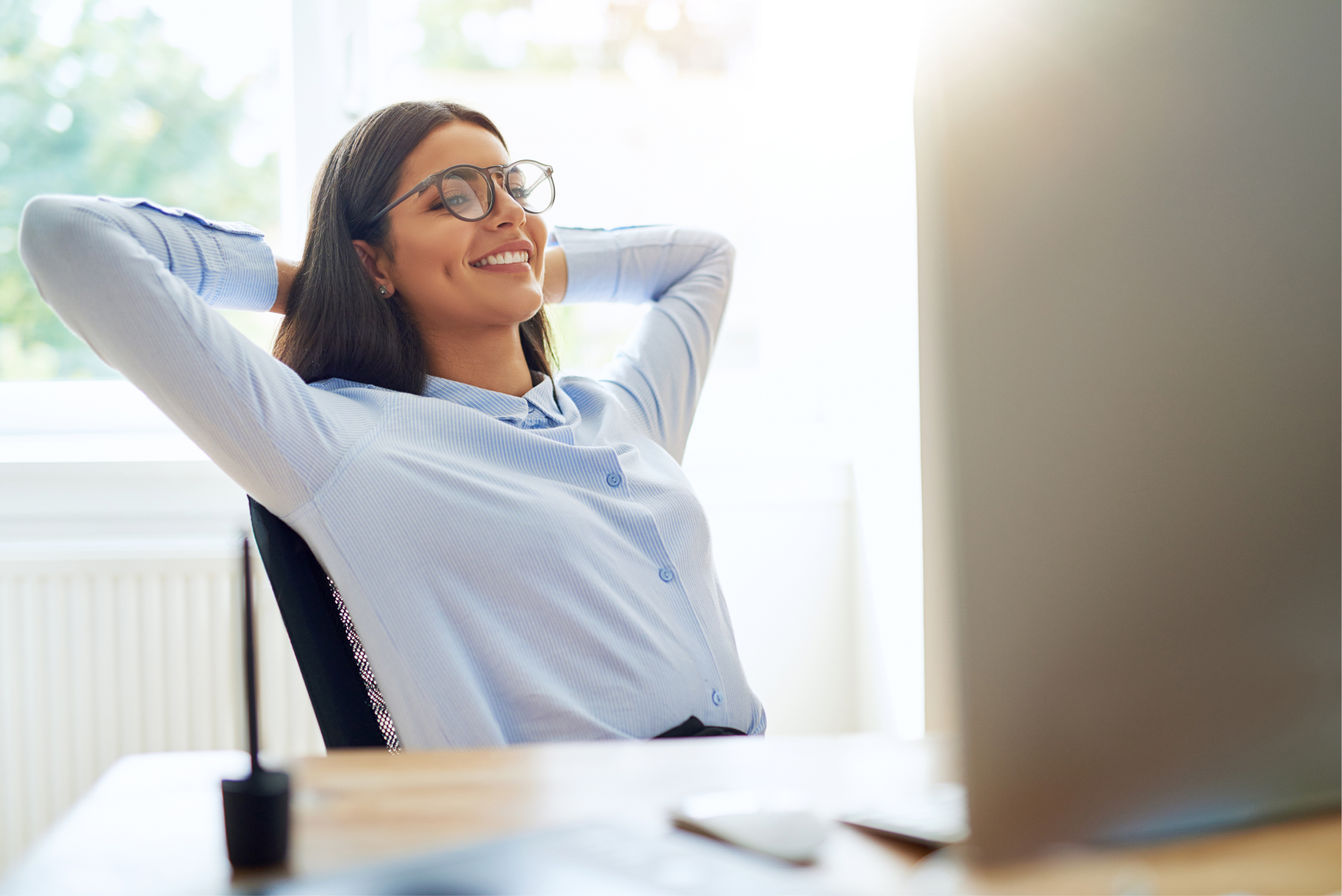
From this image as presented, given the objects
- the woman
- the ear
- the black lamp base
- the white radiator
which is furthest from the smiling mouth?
the black lamp base

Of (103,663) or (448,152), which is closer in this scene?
(448,152)

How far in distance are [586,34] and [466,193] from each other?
1.12m

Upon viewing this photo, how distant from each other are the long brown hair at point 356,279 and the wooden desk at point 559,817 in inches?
25.7

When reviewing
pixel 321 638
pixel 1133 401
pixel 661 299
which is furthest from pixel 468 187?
pixel 1133 401

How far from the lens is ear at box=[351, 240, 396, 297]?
4.53ft

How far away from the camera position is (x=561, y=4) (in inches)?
90.7

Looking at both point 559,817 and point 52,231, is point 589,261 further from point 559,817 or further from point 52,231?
point 559,817

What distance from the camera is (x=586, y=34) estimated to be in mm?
2326

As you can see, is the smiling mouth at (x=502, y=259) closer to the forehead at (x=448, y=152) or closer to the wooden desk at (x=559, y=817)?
the forehead at (x=448, y=152)

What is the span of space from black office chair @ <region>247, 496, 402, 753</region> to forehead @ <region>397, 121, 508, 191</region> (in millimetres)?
497

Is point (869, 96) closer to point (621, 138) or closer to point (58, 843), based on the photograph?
point (621, 138)

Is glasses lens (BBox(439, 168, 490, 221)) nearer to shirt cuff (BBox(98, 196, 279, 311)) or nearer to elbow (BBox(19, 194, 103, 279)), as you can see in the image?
shirt cuff (BBox(98, 196, 279, 311))

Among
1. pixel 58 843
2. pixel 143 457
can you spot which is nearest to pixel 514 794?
pixel 58 843

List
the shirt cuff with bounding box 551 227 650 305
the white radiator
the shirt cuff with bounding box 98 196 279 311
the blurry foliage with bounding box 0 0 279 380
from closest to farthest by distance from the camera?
1. the shirt cuff with bounding box 98 196 279 311
2. the shirt cuff with bounding box 551 227 650 305
3. the white radiator
4. the blurry foliage with bounding box 0 0 279 380
